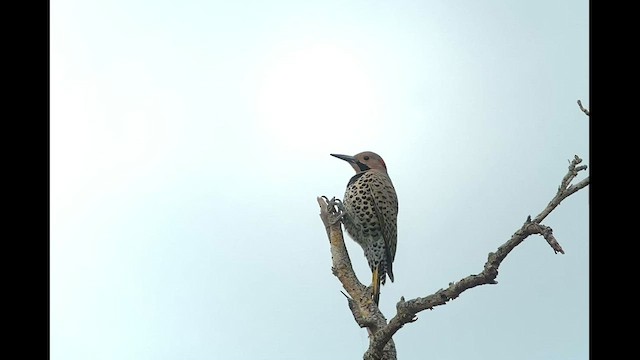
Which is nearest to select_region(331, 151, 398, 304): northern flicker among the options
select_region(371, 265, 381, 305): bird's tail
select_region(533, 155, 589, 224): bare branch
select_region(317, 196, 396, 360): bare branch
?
select_region(371, 265, 381, 305): bird's tail

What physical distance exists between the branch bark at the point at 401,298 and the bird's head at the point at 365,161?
1.25 m

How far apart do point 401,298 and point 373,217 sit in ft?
7.00

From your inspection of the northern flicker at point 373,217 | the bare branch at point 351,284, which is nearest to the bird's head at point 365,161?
the northern flicker at point 373,217

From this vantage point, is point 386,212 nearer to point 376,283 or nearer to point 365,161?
point 365,161

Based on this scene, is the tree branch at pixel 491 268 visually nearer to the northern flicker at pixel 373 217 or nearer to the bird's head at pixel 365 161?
the northern flicker at pixel 373 217

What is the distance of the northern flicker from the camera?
233 inches

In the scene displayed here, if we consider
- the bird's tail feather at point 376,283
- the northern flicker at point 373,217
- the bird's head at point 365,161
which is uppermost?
the bird's head at point 365,161

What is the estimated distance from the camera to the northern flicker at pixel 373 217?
19.4 ft

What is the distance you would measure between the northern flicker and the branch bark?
720 millimetres

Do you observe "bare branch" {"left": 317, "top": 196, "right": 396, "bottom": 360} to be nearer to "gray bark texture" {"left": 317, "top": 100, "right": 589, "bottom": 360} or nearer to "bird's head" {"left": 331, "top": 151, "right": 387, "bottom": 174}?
"gray bark texture" {"left": 317, "top": 100, "right": 589, "bottom": 360}

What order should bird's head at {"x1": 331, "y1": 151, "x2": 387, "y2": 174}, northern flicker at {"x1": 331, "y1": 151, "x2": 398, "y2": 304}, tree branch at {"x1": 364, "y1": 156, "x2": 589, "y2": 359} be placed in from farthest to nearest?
bird's head at {"x1": 331, "y1": 151, "x2": 387, "y2": 174}, northern flicker at {"x1": 331, "y1": 151, "x2": 398, "y2": 304}, tree branch at {"x1": 364, "y1": 156, "x2": 589, "y2": 359}

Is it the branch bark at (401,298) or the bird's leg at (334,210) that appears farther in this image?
the bird's leg at (334,210)
